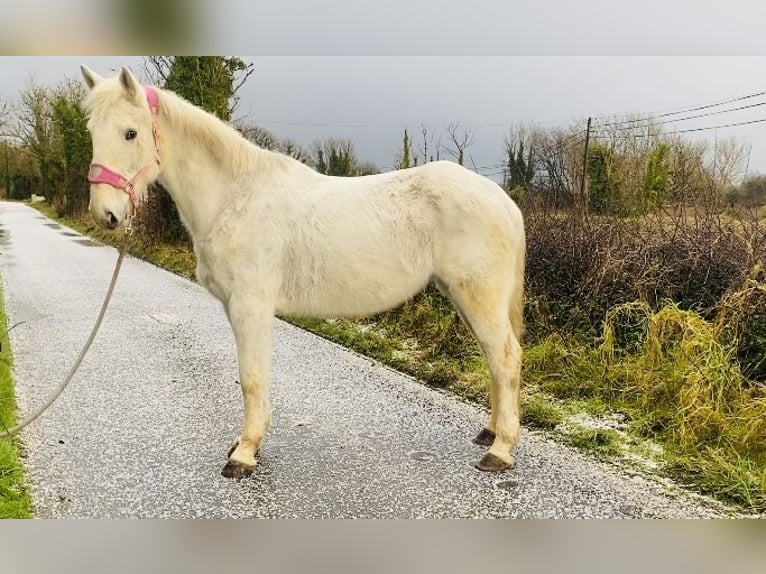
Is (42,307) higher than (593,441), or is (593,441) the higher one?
(42,307)

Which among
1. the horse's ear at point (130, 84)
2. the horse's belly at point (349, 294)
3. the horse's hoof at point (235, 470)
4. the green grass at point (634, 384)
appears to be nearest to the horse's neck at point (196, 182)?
the horse's ear at point (130, 84)

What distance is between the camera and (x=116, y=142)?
258cm

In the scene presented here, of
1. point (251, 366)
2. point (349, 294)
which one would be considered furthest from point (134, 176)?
point (349, 294)

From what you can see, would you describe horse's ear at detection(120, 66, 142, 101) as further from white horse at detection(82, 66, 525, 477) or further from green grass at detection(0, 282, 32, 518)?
green grass at detection(0, 282, 32, 518)

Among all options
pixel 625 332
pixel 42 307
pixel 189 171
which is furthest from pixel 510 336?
pixel 42 307

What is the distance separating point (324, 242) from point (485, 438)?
1.65m

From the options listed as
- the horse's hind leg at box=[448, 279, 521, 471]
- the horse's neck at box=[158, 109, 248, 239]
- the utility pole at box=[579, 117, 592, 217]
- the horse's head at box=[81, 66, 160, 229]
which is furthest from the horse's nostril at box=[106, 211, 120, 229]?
the utility pole at box=[579, 117, 592, 217]

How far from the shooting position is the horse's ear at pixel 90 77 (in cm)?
253

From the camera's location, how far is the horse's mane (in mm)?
2834

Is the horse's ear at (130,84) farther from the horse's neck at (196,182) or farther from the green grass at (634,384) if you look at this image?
the green grass at (634,384)

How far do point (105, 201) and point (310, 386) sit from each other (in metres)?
2.23

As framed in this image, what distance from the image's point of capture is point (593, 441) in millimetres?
3416
